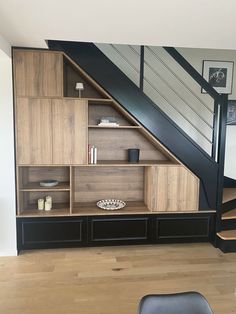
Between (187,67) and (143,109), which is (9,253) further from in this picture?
(187,67)

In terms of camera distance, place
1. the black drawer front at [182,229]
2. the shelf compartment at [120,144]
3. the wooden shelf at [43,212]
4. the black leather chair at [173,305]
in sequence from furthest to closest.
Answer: the shelf compartment at [120,144] < the black drawer front at [182,229] < the wooden shelf at [43,212] < the black leather chair at [173,305]

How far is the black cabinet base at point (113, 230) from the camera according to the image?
326 centimetres

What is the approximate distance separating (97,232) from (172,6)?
2634 mm

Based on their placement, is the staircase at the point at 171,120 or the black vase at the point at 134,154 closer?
the staircase at the point at 171,120

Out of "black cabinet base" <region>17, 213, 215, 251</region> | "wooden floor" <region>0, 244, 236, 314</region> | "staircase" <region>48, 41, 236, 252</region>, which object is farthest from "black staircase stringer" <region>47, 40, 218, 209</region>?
"wooden floor" <region>0, 244, 236, 314</region>

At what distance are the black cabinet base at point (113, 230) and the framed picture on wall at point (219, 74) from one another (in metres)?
2.14

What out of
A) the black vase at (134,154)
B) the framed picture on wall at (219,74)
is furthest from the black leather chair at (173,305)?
the framed picture on wall at (219,74)

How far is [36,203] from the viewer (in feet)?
11.8

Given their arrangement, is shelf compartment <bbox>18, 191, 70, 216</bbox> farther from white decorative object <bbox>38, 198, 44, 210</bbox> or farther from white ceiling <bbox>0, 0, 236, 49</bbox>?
white ceiling <bbox>0, 0, 236, 49</bbox>

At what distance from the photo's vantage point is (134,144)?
3809 millimetres

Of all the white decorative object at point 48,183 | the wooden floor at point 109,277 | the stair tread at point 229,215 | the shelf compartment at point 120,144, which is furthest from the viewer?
the shelf compartment at point 120,144

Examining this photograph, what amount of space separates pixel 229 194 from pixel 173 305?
10.2ft

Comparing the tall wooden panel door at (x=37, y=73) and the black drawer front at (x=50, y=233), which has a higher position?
the tall wooden panel door at (x=37, y=73)

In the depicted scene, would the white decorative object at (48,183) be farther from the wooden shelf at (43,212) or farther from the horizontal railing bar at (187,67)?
the horizontal railing bar at (187,67)
